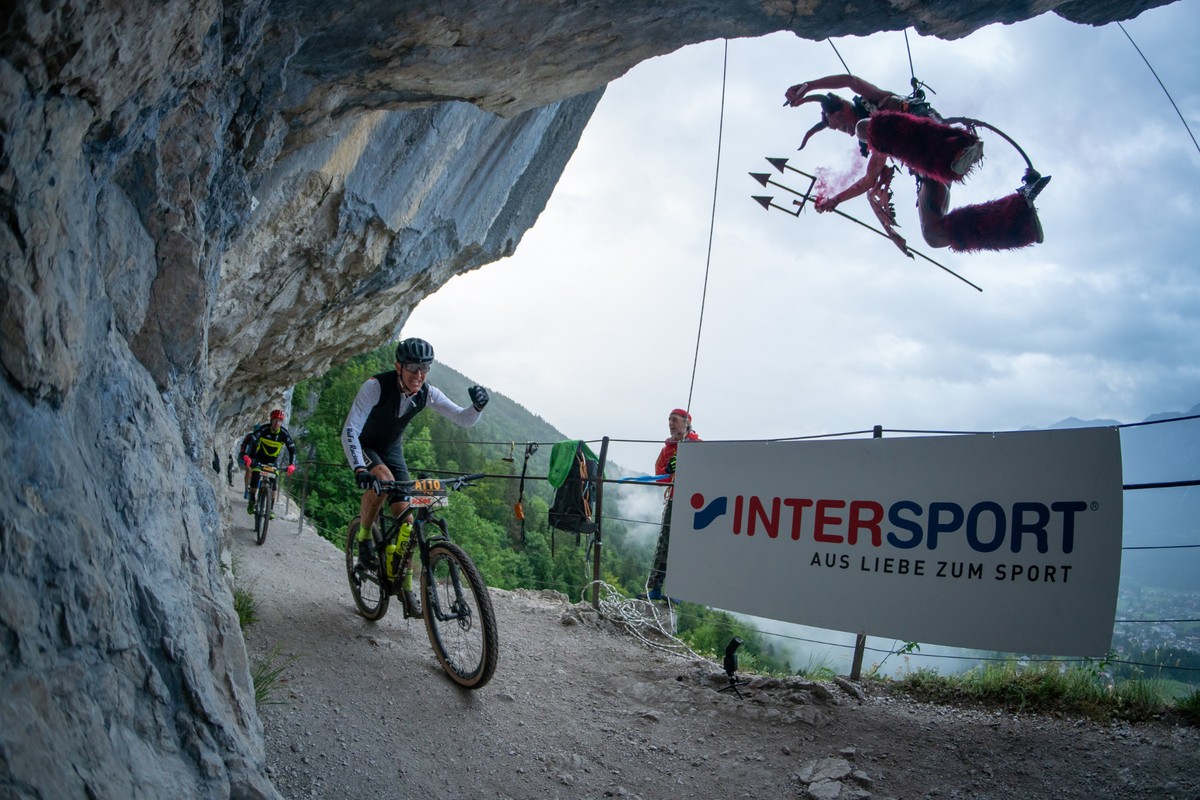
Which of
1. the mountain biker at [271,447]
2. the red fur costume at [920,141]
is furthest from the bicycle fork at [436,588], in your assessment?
the mountain biker at [271,447]

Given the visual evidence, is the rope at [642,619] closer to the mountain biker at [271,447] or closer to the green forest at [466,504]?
the mountain biker at [271,447]

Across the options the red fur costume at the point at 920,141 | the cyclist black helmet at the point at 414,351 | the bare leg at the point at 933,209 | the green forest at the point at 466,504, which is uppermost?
the red fur costume at the point at 920,141

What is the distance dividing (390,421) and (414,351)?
0.59 m

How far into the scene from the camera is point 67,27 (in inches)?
75.6

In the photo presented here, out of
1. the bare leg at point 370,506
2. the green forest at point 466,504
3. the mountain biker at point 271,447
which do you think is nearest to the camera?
the bare leg at point 370,506

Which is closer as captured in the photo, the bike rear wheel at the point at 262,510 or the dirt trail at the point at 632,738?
the dirt trail at the point at 632,738

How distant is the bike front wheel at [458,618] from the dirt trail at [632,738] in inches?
6.3

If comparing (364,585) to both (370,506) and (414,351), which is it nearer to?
(370,506)

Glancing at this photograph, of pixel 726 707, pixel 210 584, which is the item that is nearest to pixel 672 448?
pixel 726 707

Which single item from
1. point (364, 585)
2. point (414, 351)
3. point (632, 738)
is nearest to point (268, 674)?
point (364, 585)

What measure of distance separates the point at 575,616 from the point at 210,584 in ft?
12.9

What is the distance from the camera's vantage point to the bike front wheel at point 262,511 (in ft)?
29.7

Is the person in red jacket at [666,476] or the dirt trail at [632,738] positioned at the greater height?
the person in red jacket at [666,476]

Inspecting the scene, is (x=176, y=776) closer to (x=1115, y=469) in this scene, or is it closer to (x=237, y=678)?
(x=237, y=678)
